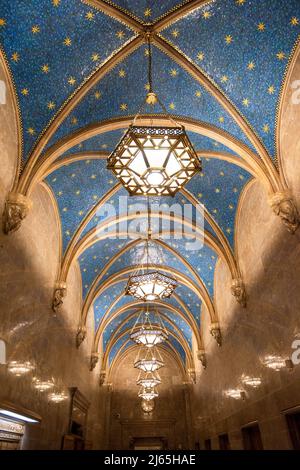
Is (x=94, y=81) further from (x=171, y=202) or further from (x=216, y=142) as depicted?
(x=171, y=202)

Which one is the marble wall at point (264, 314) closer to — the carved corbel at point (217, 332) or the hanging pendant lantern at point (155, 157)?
the carved corbel at point (217, 332)

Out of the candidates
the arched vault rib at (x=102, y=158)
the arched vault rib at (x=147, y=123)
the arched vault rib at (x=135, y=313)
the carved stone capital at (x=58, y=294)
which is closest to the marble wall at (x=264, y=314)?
the arched vault rib at (x=147, y=123)

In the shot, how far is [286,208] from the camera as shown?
563 cm

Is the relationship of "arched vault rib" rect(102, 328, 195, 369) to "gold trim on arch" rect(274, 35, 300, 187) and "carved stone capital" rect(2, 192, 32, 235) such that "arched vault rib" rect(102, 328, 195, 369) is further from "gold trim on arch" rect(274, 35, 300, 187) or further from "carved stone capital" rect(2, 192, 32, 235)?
"gold trim on arch" rect(274, 35, 300, 187)

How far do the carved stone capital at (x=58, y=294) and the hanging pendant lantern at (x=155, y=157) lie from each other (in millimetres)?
4128

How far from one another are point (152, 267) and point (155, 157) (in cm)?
854

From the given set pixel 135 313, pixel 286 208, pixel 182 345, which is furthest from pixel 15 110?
pixel 182 345

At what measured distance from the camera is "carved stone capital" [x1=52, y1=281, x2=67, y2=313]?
795cm

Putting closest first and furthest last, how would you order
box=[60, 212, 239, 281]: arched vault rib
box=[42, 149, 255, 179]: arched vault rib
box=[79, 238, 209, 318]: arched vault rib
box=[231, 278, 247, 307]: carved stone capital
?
box=[42, 149, 255, 179]: arched vault rib → box=[231, 278, 247, 307]: carved stone capital → box=[60, 212, 239, 281]: arched vault rib → box=[79, 238, 209, 318]: arched vault rib

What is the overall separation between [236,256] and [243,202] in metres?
1.44

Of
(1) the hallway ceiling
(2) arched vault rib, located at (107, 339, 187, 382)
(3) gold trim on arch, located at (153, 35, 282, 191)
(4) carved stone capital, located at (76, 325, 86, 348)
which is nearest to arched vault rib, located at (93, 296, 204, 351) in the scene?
(2) arched vault rib, located at (107, 339, 187, 382)

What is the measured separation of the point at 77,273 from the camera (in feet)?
35.2

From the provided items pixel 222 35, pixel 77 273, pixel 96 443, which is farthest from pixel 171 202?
pixel 96 443

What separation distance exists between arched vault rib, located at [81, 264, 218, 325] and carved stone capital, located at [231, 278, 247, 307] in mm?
2825
